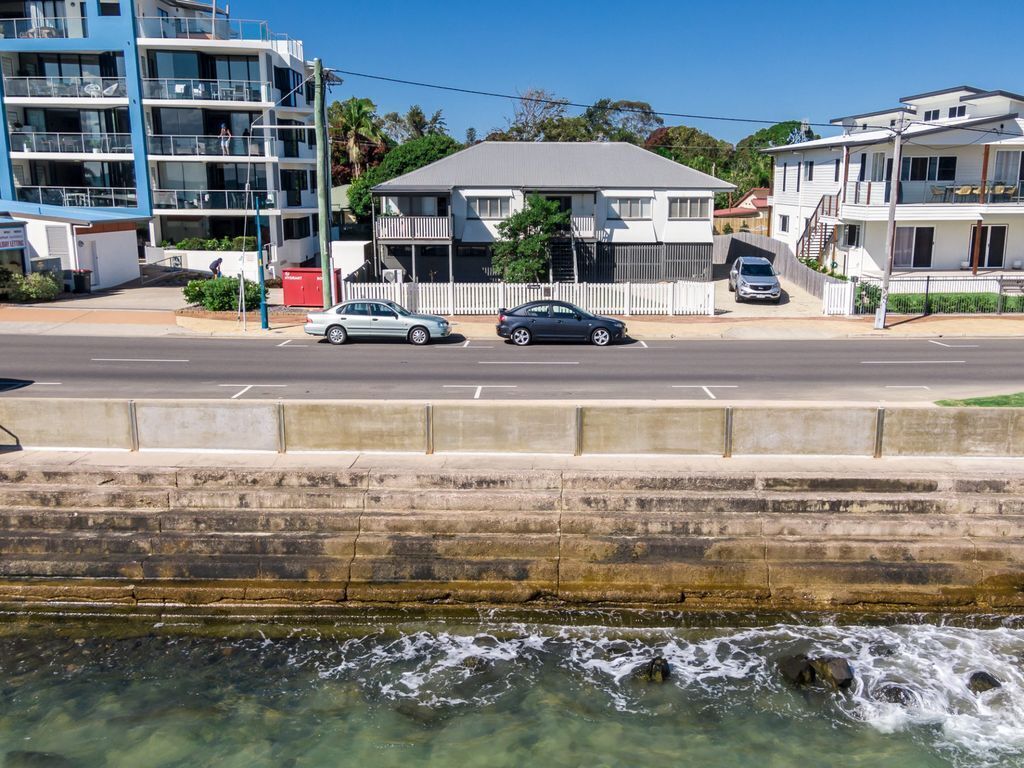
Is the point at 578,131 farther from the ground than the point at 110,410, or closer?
farther from the ground

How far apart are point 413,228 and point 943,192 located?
934 inches

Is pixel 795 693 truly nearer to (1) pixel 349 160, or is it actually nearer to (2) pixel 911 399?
(2) pixel 911 399

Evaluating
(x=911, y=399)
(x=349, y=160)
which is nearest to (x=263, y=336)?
(x=911, y=399)

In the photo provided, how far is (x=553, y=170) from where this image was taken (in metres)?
44.8

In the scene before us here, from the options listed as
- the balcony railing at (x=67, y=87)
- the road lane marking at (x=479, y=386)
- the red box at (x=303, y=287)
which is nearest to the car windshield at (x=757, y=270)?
the red box at (x=303, y=287)

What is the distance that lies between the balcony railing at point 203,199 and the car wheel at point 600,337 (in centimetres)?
2455

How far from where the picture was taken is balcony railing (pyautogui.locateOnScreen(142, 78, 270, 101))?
155 feet

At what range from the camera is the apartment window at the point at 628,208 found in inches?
1713

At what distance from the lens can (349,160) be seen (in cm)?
7425

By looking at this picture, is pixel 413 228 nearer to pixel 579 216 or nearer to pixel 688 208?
pixel 579 216

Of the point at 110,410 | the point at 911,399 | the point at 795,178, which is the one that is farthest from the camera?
the point at 795,178

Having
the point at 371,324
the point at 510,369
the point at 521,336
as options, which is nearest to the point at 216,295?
the point at 371,324

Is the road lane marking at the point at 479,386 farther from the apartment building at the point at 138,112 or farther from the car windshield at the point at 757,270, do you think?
the apartment building at the point at 138,112

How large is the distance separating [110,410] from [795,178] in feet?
144
